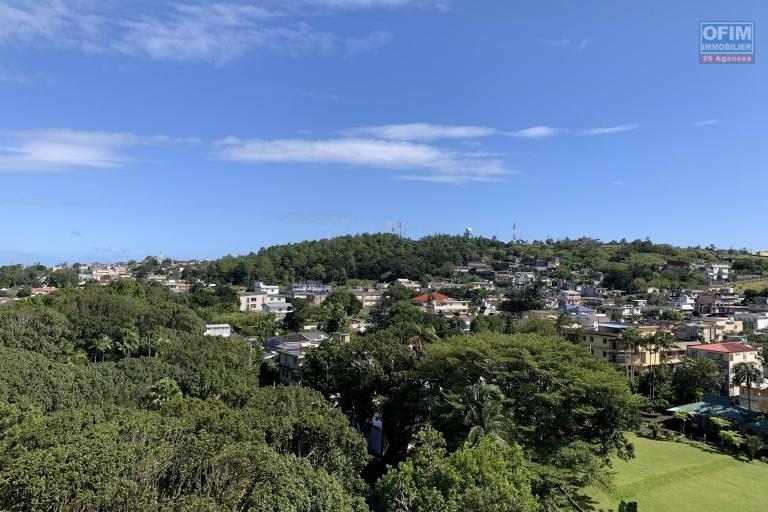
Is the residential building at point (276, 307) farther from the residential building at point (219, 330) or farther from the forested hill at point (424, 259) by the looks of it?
the forested hill at point (424, 259)

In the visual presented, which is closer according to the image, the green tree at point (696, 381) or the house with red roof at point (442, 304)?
the green tree at point (696, 381)

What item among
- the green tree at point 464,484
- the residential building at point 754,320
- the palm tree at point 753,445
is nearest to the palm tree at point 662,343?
the palm tree at point 753,445

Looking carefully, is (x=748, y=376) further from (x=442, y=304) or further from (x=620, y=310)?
(x=442, y=304)

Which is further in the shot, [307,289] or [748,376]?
[307,289]

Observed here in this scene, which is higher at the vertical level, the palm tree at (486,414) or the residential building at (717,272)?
the residential building at (717,272)

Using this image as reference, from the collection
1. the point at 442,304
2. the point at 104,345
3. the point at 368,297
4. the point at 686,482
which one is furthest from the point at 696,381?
the point at 368,297

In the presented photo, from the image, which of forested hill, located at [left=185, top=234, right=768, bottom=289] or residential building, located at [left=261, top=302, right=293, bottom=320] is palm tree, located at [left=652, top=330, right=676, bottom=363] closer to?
residential building, located at [left=261, top=302, right=293, bottom=320]

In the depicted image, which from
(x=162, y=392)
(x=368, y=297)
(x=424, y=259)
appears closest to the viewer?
(x=162, y=392)
